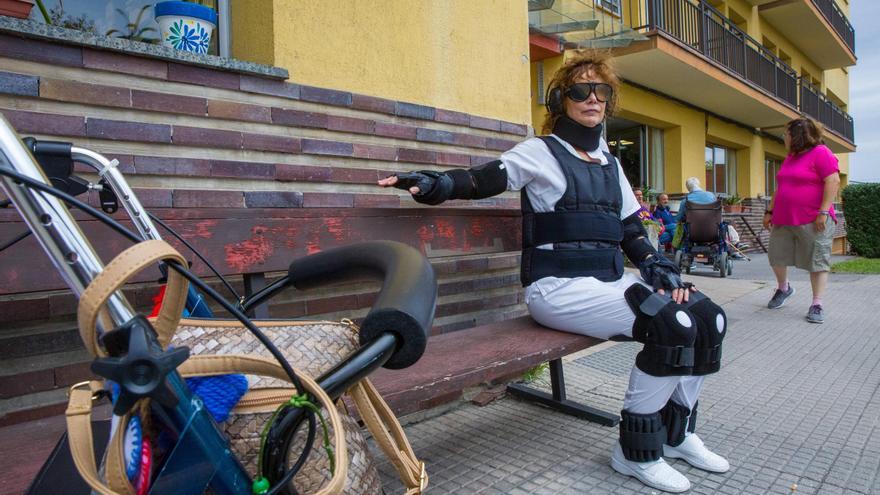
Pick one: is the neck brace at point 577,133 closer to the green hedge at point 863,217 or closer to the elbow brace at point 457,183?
the elbow brace at point 457,183

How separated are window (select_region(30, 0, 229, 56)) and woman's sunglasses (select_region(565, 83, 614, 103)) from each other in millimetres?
1741

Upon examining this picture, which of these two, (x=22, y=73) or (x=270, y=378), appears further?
(x=22, y=73)

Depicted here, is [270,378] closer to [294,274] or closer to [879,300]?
[294,274]

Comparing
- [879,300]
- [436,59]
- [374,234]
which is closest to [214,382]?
[374,234]

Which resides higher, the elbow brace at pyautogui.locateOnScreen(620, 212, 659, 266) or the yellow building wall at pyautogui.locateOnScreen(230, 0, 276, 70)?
the yellow building wall at pyautogui.locateOnScreen(230, 0, 276, 70)

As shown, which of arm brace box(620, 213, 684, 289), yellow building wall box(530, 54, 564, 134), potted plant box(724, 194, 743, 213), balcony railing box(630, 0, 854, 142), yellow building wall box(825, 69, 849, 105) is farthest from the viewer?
yellow building wall box(825, 69, 849, 105)

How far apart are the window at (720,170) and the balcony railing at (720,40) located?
179 centimetres

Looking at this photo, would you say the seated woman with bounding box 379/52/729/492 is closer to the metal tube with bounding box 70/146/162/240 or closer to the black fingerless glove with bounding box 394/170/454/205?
the black fingerless glove with bounding box 394/170/454/205

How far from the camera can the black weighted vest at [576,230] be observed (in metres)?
2.54

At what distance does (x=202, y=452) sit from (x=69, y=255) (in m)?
0.32

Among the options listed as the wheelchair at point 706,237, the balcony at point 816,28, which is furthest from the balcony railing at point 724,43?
the wheelchair at point 706,237

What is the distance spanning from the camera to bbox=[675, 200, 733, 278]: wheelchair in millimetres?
8961

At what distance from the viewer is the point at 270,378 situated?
94 cm

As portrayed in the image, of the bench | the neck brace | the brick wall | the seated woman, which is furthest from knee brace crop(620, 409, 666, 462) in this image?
the neck brace
